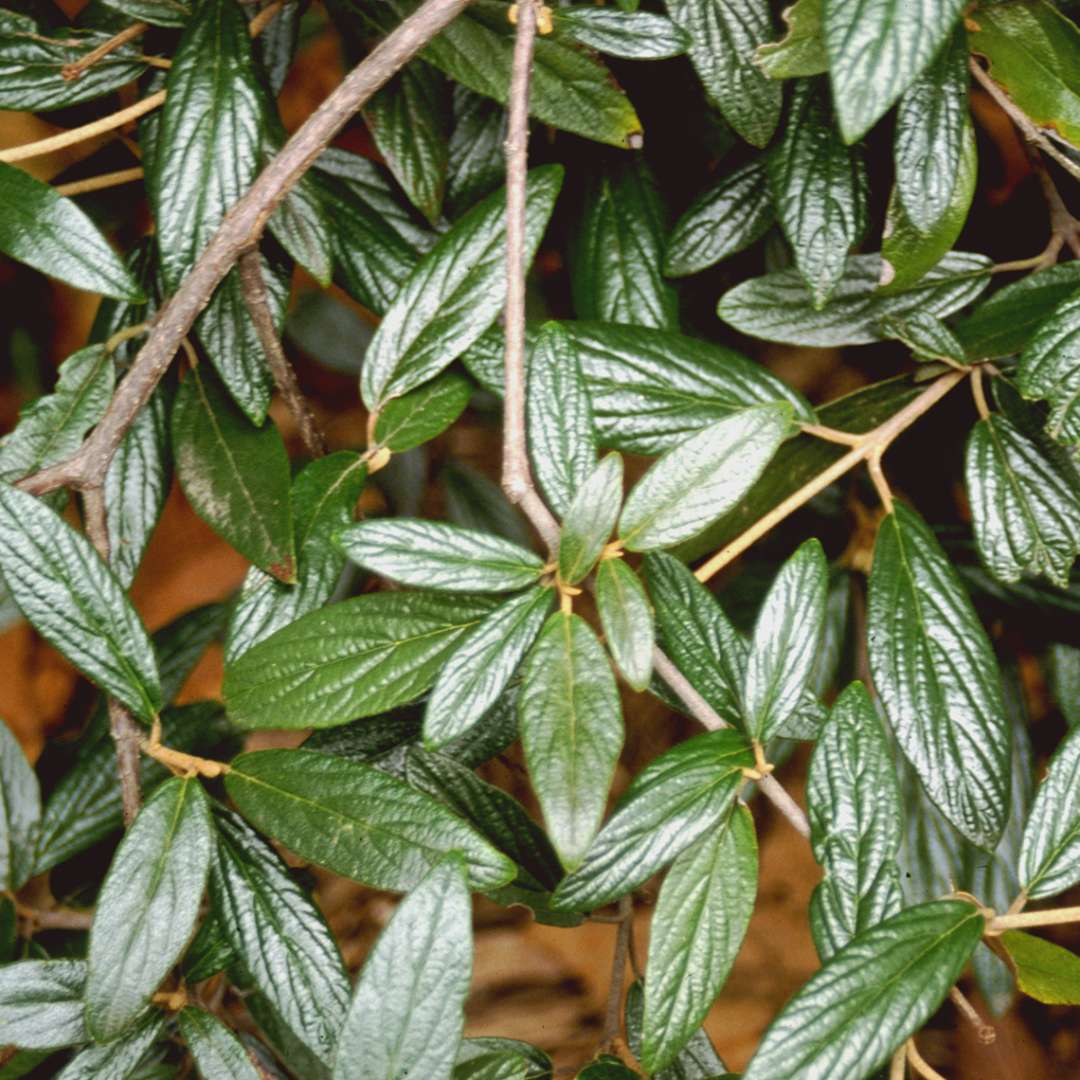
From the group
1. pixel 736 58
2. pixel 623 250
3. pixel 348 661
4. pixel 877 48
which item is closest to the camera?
pixel 877 48

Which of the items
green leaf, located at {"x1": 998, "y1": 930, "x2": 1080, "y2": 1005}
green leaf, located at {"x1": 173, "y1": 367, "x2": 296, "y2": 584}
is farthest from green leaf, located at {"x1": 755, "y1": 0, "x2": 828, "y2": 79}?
green leaf, located at {"x1": 998, "y1": 930, "x2": 1080, "y2": 1005}

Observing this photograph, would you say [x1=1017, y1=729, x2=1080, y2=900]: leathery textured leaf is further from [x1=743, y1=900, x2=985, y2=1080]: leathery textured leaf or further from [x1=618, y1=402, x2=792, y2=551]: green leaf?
[x1=618, y1=402, x2=792, y2=551]: green leaf

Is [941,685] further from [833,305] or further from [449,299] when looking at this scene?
[449,299]

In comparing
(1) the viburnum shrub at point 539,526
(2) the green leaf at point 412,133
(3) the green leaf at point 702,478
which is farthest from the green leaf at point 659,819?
(2) the green leaf at point 412,133

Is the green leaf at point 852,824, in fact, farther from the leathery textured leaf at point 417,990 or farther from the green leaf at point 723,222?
the green leaf at point 723,222

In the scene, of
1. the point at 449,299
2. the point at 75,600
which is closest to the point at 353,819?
the point at 75,600
